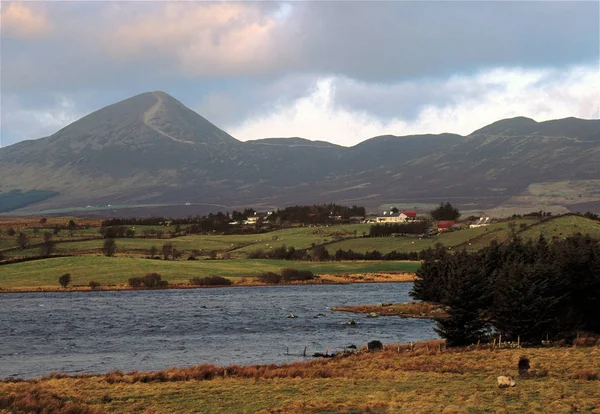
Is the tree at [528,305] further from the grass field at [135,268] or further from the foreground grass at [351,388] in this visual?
the grass field at [135,268]

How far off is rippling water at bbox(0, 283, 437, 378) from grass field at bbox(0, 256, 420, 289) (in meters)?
16.3

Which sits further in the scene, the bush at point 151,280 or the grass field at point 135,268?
the grass field at point 135,268

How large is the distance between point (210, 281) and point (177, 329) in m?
70.8

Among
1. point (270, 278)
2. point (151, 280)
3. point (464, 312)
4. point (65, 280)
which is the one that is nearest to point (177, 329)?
point (464, 312)

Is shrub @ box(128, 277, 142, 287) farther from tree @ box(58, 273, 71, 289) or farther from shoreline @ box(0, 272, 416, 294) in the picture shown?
tree @ box(58, 273, 71, 289)

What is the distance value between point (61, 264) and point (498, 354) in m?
133

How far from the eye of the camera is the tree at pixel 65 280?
151 meters

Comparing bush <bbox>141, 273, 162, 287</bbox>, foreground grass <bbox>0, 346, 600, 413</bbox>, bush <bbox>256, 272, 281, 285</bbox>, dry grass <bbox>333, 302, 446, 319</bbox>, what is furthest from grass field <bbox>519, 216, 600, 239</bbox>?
foreground grass <bbox>0, 346, 600, 413</bbox>

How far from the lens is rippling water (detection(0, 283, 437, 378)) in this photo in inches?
2569

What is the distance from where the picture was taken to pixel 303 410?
35094mm

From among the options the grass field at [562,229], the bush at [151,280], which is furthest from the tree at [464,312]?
the grass field at [562,229]

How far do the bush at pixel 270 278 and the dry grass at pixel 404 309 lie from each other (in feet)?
191

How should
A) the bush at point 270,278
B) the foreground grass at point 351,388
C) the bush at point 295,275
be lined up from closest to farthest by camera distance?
the foreground grass at point 351,388 → the bush at point 270,278 → the bush at point 295,275

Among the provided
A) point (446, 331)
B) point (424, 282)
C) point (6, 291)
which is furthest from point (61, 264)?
point (446, 331)
